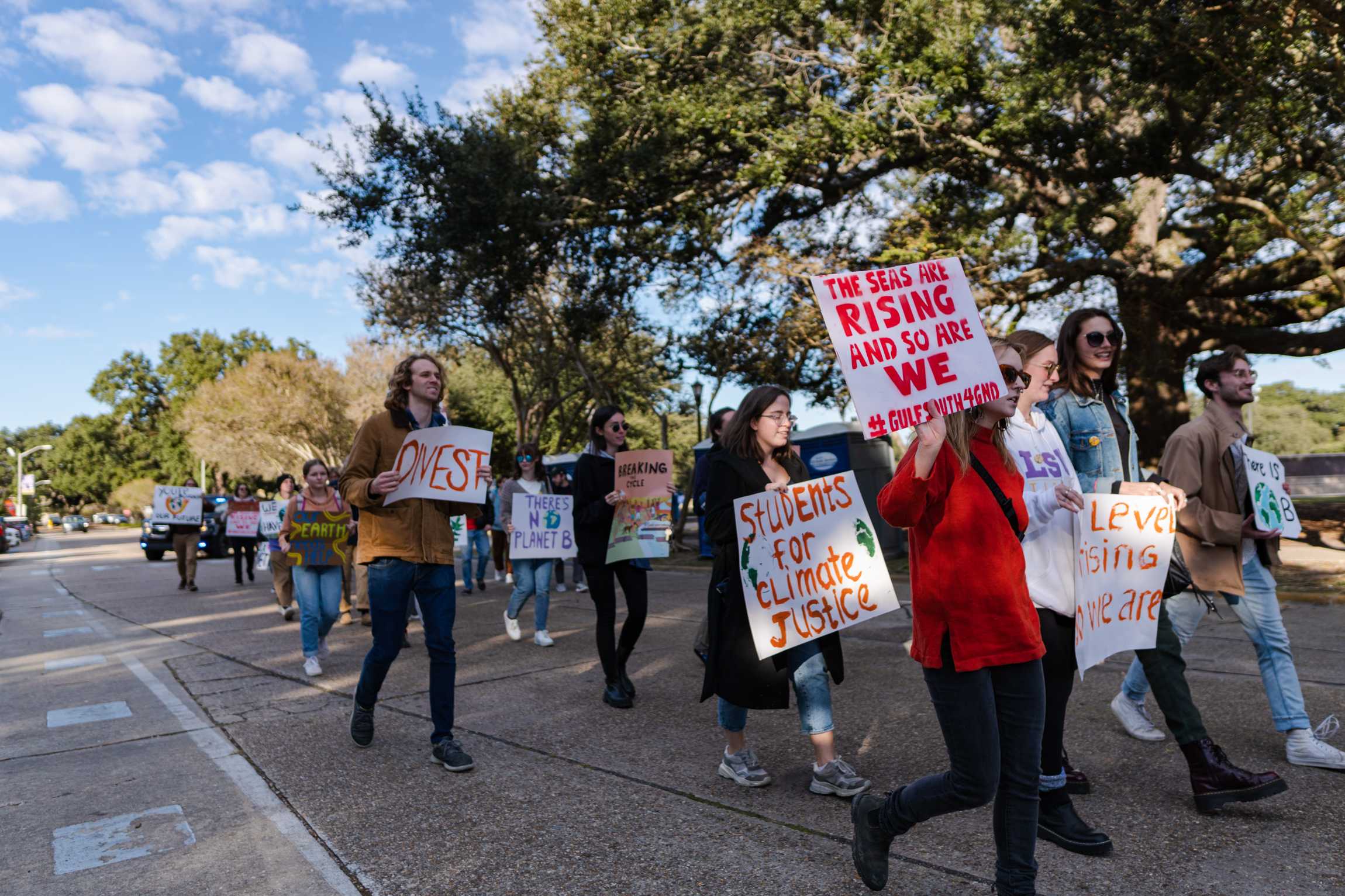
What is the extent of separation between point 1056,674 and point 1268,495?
1799mm

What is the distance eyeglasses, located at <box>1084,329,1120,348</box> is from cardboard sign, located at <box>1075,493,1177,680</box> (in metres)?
0.64

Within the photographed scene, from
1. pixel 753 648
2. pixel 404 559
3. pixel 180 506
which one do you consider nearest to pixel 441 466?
pixel 404 559

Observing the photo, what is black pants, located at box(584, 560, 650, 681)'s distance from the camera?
6062 millimetres

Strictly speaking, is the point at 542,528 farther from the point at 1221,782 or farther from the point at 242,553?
the point at 242,553

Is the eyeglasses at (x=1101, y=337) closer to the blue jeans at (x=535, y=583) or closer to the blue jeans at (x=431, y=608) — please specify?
the blue jeans at (x=431, y=608)

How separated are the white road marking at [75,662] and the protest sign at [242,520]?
811cm

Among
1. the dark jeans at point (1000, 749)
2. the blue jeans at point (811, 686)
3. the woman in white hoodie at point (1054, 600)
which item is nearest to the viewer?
the dark jeans at point (1000, 749)

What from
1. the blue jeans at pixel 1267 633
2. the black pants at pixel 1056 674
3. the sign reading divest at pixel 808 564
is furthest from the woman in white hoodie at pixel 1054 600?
the blue jeans at pixel 1267 633

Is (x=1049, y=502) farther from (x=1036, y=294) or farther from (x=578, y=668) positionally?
(x=1036, y=294)

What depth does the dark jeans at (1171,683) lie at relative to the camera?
390 cm

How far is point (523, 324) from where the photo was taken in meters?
Result: 26.8

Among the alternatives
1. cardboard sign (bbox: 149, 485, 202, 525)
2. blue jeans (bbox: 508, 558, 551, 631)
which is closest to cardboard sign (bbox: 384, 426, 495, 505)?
blue jeans (bbox: 508, 558, 551, 631)

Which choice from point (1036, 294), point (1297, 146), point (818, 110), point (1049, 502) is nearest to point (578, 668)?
point (1049, 502)

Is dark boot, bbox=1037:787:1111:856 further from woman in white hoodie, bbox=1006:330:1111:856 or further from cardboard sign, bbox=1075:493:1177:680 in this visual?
cardboard sign, bbox=1075:493:1177:680
